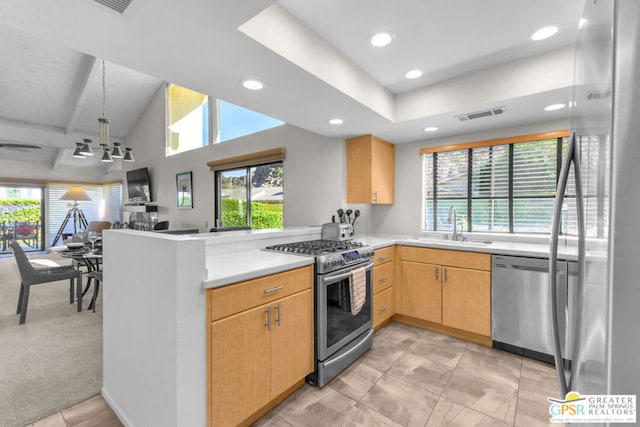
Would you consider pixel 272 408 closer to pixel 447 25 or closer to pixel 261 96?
pixel 261 96

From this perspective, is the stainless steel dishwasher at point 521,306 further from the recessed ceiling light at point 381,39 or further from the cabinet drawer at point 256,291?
the recessed ceiling light at point 381,39

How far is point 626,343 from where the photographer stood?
46 cm

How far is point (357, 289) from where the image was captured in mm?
2248

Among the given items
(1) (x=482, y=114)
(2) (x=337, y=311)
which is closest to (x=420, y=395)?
(2) (x=337, y=311)

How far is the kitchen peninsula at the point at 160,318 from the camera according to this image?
1259 mm

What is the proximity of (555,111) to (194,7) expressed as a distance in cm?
306

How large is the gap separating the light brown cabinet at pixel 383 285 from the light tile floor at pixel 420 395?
39cm

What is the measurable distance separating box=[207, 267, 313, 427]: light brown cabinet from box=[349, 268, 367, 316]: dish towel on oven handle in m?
0.41

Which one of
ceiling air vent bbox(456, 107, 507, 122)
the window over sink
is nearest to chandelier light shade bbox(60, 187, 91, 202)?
the window over sink

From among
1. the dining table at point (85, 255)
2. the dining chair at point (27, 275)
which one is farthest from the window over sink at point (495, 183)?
the dining chair at point (27, 275)

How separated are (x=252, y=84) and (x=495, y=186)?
2.81 meters

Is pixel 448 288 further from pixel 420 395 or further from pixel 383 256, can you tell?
pixel 420 395

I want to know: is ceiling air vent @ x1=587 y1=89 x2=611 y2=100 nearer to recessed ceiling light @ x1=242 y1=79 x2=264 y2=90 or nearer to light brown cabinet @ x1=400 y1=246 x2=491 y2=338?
recessed ceiling light @ x1=242 y1=79 x2=264 y2=90

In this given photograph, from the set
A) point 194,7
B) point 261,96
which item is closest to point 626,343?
point 194,7
